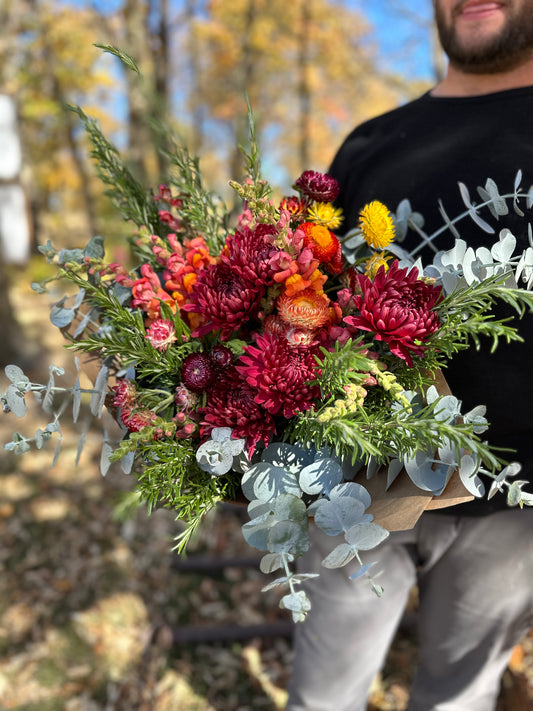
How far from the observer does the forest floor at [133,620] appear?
8.04 ft

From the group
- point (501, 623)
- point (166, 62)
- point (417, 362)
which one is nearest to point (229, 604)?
point (501, 623)

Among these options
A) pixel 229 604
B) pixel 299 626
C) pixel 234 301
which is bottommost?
pixel 229 604

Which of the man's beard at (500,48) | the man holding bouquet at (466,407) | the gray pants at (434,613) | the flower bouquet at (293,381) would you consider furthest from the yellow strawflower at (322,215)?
the gray pants at (434,613)

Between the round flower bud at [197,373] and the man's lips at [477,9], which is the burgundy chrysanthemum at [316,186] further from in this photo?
the man's lips at [477,9]

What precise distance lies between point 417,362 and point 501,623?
3.58ft

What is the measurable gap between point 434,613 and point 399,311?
1.25 meters

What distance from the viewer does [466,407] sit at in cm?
138

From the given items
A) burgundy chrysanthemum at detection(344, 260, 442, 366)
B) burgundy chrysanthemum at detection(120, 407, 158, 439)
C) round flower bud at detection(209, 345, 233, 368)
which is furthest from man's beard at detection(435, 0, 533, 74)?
burgundy chrysanthemum at detection(120, 407, 158, 439)

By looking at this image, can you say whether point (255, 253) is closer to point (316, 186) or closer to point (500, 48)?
point (316, 186)

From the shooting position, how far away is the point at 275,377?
0.92m

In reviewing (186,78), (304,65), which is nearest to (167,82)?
(304,65)

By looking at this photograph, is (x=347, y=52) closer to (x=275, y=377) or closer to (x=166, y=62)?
(x=166, y=62)

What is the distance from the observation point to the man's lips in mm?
1479

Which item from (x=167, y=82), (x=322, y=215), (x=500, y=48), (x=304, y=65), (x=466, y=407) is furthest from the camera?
(x=304, y=65)
